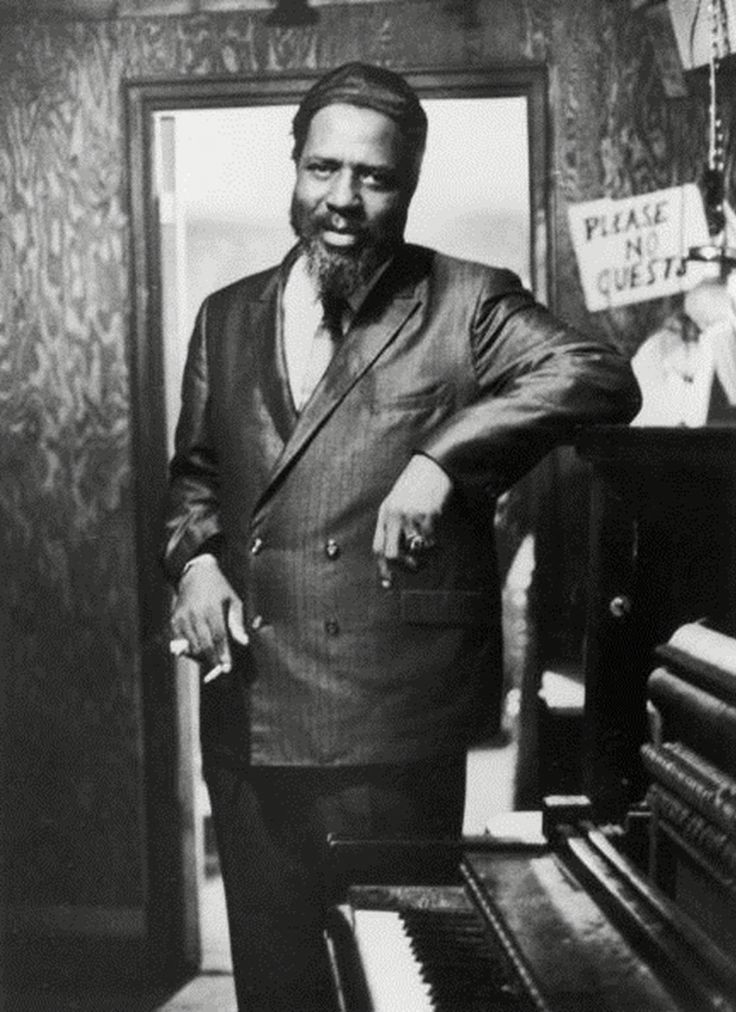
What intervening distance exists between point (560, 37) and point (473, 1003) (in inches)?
56.2

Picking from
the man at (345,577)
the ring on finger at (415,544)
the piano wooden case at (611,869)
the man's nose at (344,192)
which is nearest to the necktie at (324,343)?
the man at (345,577)

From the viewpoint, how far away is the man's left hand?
150 cm

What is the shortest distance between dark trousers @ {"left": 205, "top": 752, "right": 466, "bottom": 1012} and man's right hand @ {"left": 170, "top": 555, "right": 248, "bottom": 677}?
0.16 meters

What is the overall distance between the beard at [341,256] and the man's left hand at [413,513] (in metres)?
0.34

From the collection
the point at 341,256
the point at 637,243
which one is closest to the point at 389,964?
the point at 341,256

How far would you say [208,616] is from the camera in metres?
1.71

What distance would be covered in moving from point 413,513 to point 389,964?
1.76 ft

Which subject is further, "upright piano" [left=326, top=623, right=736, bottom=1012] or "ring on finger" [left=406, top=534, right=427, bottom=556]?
"ring on finger" [left=406, top=534, right=427, bottom=556]

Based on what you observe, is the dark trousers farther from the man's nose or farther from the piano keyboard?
the man's nose

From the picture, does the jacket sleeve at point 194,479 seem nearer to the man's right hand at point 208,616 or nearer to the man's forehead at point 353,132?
the man's right hand at point 208,616

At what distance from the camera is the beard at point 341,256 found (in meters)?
1.75

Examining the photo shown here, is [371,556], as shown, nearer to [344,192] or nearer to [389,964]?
[344,192]

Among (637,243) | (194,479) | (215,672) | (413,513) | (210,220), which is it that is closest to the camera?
(413,513)

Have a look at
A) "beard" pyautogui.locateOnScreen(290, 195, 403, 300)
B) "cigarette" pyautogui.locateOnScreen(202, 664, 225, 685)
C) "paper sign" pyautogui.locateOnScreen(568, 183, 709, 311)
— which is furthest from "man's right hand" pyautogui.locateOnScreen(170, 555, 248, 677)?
"paper sign" pyautogui.locateOnScreen(568, 183, 709, 311)
